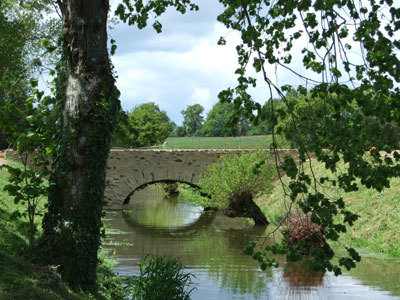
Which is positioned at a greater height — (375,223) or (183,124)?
(183,124)

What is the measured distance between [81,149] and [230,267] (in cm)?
628

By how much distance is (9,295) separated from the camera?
19.7ft

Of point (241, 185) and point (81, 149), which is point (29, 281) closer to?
point (81, 149)

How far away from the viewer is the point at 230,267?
12547mm

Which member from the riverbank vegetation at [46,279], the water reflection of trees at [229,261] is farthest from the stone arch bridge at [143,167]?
the riverbank vegetation at [46,279]

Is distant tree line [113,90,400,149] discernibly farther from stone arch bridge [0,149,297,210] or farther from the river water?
the river water

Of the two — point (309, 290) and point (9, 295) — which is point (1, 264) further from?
point (309, 290)

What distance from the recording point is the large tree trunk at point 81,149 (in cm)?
722

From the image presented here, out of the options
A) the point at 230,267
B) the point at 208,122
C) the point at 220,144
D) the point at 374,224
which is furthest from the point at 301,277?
the point at 208,122

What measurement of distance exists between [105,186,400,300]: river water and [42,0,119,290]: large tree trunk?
2.94 metres

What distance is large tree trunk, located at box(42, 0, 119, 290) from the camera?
722 cm

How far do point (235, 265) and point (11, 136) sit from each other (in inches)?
251

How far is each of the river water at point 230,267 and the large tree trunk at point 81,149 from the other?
2.94m

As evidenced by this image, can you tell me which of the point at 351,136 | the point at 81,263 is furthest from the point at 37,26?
the point at 351,136
